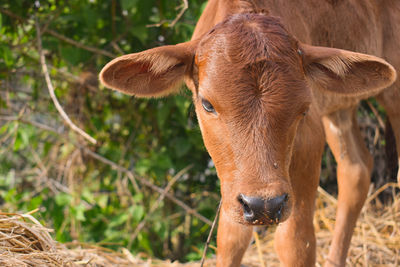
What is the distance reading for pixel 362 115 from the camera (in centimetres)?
551

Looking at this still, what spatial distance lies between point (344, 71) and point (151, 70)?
3.23 ft

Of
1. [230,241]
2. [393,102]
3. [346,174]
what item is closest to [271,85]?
[230,241]

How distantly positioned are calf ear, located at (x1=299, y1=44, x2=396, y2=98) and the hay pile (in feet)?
5.35

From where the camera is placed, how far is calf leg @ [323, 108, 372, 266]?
153 inches

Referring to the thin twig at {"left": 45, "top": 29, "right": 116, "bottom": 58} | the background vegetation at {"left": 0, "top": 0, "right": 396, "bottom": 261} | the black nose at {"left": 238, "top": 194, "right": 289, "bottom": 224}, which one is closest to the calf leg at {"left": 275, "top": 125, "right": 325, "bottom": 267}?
the black nose at {"left": 238, "top": 194, "right": 289, "bottom": 224}

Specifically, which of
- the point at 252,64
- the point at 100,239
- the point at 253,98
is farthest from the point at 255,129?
the point at 100,239

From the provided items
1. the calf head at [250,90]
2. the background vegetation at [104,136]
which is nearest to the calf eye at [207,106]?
the calf head at [250,90]

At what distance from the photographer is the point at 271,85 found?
230 cm

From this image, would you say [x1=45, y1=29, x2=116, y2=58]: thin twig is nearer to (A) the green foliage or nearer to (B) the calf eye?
(A) the green foliage

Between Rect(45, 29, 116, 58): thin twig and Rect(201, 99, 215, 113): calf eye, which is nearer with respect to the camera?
Rect(201, 99, 215, 113): calf eye

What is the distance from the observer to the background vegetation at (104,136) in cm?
457

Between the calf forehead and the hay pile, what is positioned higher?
the calf forehead

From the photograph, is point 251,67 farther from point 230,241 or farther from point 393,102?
point 393,102

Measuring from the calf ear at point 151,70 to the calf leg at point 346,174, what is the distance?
1729 millimetres
